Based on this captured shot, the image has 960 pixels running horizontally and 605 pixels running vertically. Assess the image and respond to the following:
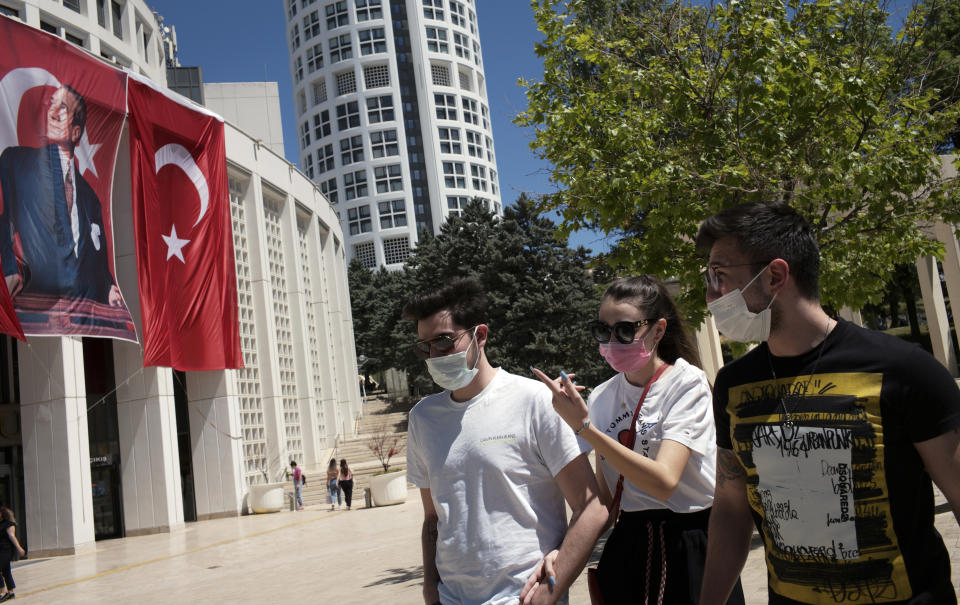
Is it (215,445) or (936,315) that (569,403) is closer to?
(215,445)

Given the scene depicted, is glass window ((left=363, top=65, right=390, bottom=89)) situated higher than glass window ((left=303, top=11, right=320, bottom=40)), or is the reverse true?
glass window ((left=303, top=11, right=320, bottom=40))

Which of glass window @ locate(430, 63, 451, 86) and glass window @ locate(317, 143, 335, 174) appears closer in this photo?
glass window @ locate(430, 63, 451, 86)

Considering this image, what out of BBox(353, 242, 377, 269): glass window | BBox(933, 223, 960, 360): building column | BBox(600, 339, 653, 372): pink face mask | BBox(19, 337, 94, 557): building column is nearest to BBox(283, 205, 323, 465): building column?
BBox(19, 337, 94, 557): building column

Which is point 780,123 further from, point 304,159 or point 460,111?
point 304,159

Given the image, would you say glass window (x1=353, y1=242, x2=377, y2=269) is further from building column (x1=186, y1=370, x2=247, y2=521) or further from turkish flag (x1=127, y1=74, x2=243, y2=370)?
turkish flag (x1=127, y1=74, x2=243, y2=370)

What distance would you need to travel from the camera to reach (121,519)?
24922 mm

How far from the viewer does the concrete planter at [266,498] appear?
1092 inches

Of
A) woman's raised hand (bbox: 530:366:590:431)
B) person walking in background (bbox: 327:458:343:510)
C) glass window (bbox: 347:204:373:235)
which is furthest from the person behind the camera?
glass window (bbox: 347:204:373:235)

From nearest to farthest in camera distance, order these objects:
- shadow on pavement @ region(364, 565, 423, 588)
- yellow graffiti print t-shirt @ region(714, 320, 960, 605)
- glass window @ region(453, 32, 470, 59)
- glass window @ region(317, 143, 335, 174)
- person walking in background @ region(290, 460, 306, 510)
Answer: yellow graffiti print t-shirt @ region(714, 320, 960, 605), shadow on pavement @ region(364, 565, 423, 588), person walking in background @ region(290, 460, 306, 510), glass window @ region(317, 143, 335, 174), glass window @ region(453, 32, 470, 59)

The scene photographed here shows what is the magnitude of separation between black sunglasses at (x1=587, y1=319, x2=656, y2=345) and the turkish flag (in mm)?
20984

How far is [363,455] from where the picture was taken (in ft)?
124

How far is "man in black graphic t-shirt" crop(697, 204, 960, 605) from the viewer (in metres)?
2.07

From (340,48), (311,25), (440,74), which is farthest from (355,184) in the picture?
(311,25)

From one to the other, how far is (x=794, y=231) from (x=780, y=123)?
6.92 m
